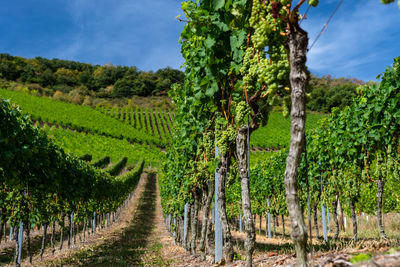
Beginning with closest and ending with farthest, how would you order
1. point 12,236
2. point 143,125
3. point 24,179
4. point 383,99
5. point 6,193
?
point 383,99 → point 24,179 → point 6,193 → point 12,236 → point 143,125

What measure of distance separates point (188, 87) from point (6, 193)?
5840 millimetres

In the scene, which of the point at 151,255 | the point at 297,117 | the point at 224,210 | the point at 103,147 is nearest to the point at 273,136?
the point at 103,147

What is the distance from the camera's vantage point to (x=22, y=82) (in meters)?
93.0

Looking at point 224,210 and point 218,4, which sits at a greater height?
point 218,4

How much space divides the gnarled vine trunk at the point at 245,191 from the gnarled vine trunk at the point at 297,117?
111cm

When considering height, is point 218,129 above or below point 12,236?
above

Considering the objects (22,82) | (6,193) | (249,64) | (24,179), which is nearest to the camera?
(249,64)

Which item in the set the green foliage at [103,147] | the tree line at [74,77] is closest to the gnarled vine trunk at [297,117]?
the green foliage at [103,147]

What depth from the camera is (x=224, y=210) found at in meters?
4.22

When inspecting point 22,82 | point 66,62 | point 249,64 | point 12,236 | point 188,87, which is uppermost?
point 66,62

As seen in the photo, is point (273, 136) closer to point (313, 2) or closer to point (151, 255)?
point (151, 255)

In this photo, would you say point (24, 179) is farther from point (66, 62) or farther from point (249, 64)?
point (66, 62)

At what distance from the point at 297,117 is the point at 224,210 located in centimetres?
245

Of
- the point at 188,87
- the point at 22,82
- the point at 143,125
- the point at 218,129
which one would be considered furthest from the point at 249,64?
the point at 22,82
